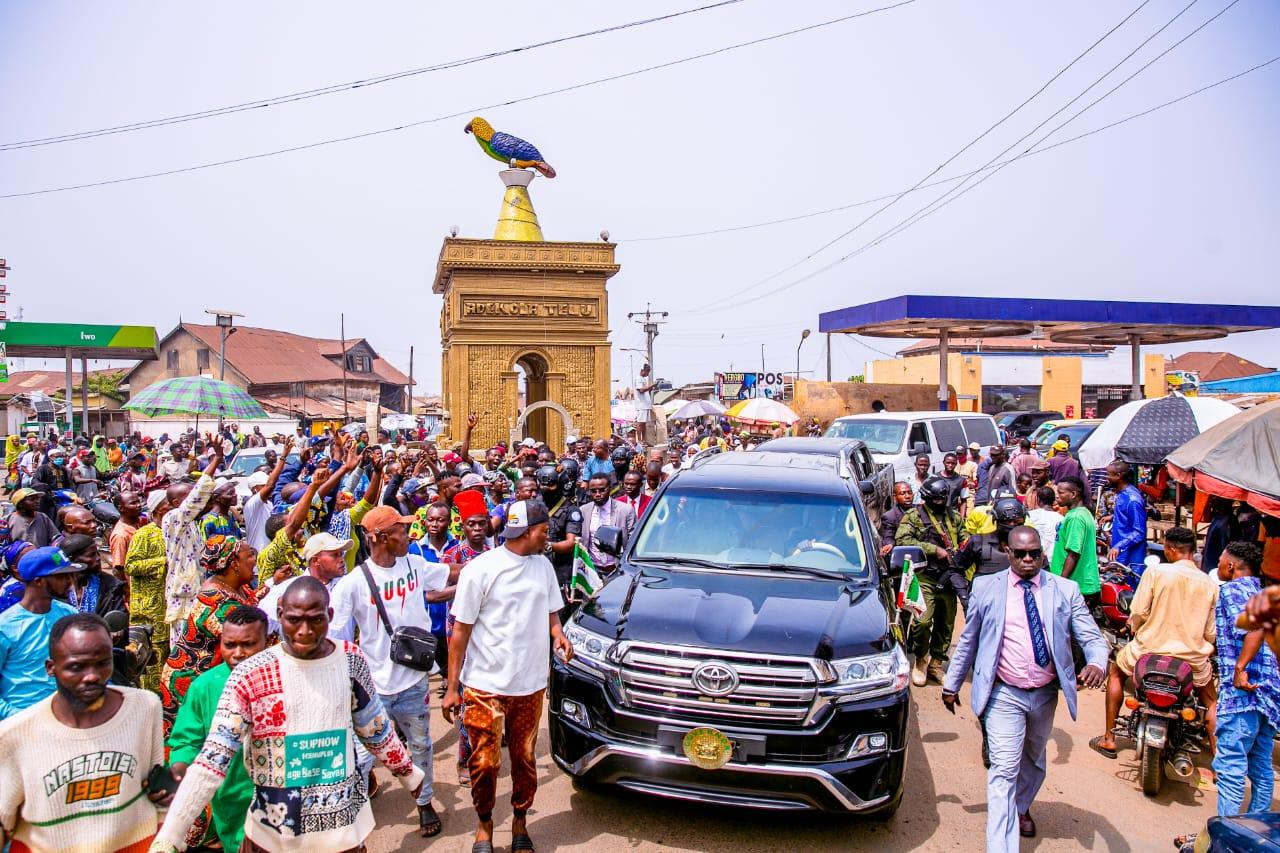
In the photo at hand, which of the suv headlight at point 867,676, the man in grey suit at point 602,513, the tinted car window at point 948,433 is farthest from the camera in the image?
the tinted car window at point 948,433

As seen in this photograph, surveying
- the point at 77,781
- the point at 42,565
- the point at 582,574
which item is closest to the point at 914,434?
the point at 582,574

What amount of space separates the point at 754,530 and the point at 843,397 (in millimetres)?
23953

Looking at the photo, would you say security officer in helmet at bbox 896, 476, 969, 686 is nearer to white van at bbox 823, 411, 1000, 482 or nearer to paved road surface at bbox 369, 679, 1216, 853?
paved road surface at bbox 369, 679, 1216, 853

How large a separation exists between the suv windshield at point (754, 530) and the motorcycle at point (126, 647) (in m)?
2.95

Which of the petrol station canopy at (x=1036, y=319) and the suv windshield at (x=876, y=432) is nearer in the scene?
the suv windshield at (x=876, y=432)

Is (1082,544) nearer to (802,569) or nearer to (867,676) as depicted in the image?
(802,569)

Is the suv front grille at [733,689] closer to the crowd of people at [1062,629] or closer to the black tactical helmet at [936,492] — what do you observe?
the crowd of people at [1062,629]

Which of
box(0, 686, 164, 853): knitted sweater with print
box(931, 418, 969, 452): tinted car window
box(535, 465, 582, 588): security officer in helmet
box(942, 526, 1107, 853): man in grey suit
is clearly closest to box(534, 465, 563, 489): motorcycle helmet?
box(535, 465, 582, 588): security officer in helmet

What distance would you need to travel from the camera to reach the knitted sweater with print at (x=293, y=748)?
2.85 meters

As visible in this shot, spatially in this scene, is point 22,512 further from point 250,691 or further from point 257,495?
point 250,691

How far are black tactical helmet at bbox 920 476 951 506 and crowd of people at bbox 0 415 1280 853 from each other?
31 millimetres

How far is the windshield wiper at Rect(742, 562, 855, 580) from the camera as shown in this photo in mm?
5289

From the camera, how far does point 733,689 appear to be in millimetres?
4203

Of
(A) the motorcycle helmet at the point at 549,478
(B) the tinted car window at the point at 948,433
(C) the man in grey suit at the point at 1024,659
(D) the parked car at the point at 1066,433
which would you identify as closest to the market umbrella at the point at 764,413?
(B) the tinted car window at the point at 948,433
